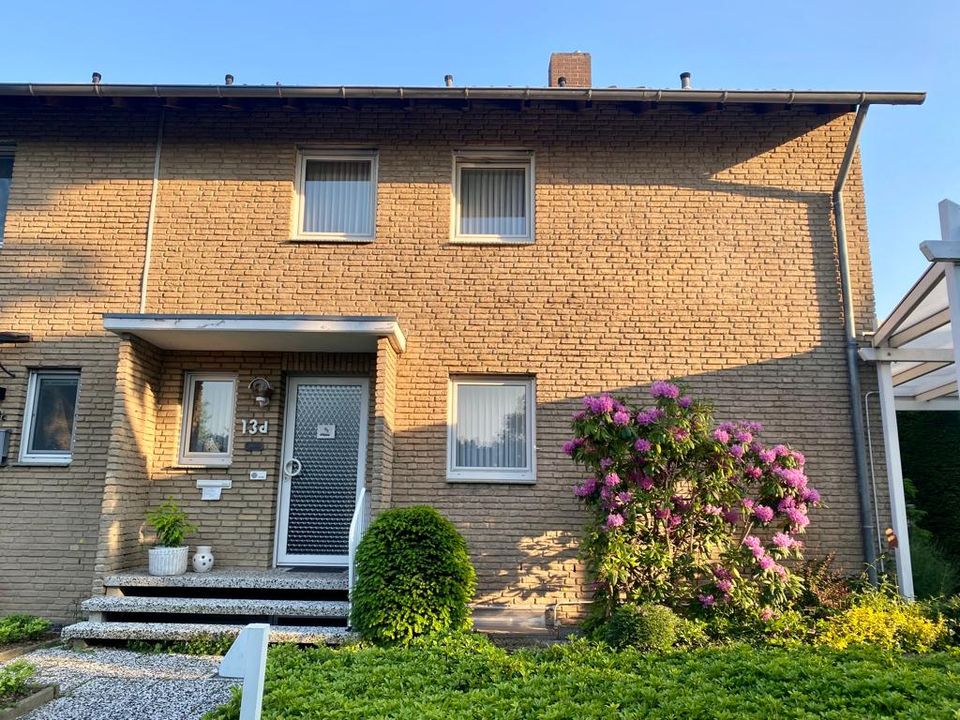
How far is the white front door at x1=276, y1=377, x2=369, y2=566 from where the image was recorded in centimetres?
741

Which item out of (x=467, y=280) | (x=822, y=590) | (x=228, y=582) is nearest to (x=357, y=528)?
(x=228, y=582)

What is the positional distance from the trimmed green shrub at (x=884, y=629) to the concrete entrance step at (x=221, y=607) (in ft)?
14.7

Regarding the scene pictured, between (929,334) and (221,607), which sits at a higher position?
(929,334)

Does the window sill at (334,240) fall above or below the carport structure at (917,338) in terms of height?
above

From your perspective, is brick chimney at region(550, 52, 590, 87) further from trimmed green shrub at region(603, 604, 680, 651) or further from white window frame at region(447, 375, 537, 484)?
trimmed green shrub at region(603, 604, 680, 651)

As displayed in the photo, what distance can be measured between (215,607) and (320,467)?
190cm

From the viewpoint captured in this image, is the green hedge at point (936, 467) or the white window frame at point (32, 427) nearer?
the white window frame at point (32, 427)

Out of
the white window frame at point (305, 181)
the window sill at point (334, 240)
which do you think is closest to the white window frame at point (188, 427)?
the window sill at point (334, 240)

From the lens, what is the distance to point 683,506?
6.43 metres

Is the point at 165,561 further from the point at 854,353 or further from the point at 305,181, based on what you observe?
the point at 854,353

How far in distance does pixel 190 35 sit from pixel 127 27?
0.92m

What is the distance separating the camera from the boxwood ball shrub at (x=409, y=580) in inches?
221

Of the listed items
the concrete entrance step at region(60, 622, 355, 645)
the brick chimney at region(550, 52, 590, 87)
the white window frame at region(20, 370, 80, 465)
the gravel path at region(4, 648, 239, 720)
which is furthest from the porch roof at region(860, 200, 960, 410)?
the white window frame at region(20, 370, 80, 465)

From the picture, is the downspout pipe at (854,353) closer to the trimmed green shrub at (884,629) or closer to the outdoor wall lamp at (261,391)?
the trimmed green shrub at (884,629)
